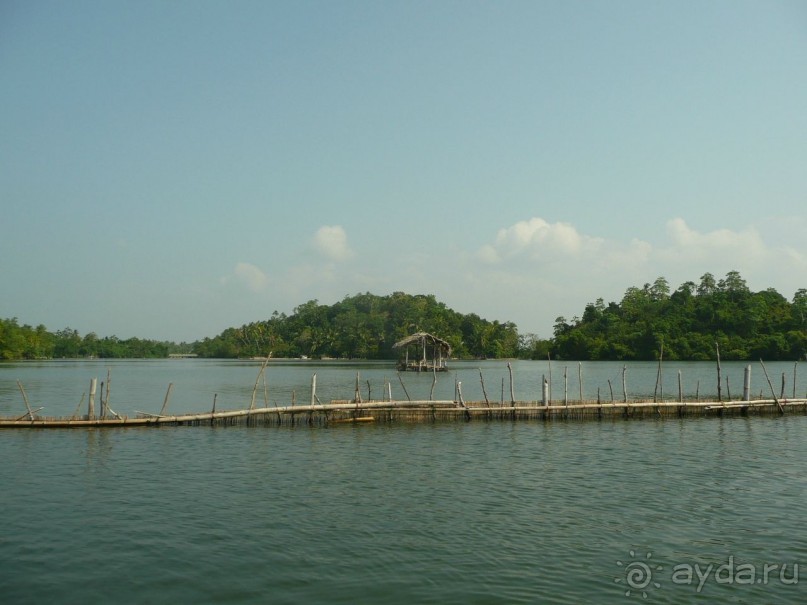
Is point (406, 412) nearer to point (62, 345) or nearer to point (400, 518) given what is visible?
point (400, 518)

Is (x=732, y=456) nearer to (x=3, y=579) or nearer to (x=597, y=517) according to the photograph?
(x=597, y=517)

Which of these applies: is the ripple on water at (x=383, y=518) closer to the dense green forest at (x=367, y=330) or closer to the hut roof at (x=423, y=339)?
the hut roof at (x=423, y=339)

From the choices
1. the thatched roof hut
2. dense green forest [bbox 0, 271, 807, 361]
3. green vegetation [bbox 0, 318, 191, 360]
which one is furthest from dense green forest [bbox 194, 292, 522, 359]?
the thatched roof hut

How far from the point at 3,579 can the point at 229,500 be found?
499 centimetres

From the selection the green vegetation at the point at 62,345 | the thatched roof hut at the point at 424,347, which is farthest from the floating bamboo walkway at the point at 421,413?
the green vegetation at the point at 62,345

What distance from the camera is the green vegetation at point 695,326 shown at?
8731 centimetres

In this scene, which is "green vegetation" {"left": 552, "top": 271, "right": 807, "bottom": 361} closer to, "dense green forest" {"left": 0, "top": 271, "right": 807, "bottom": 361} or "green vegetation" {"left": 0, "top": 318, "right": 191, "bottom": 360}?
"dense green forest" {"left": 0, "top": 271, "right": 807, "bottom": 361}

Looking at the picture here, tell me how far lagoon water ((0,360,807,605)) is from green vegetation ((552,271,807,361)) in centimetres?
7036

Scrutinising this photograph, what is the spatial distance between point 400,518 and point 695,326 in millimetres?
95182

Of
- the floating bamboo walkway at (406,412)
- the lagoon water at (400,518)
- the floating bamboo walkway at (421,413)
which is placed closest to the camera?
the lagoon water at (400,518)

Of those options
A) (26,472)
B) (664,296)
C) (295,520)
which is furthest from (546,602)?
(664,296)

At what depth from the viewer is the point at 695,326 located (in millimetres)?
97625

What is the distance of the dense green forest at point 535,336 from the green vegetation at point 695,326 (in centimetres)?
14

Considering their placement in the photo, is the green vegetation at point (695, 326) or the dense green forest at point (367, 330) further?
the dense green forest at point (367, 330)
